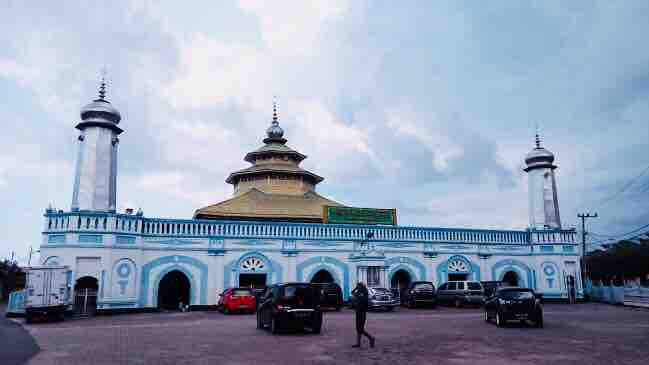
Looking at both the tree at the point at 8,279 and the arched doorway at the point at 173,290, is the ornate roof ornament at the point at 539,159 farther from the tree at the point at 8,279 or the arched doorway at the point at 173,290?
the tree at the point at 8,279

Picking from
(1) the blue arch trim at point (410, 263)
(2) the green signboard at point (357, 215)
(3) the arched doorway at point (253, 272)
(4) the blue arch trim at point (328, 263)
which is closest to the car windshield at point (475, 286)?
(1) the blue arch trim at point (410, 263)

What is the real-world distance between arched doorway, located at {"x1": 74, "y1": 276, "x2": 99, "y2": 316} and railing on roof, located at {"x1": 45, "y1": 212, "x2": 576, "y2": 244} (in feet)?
8.59

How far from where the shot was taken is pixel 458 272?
3262 centimetres

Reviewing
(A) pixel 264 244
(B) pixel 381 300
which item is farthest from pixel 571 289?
(A) pixel 264 244

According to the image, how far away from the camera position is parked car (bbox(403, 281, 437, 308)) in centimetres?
2741

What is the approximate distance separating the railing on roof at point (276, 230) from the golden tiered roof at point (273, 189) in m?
2.40

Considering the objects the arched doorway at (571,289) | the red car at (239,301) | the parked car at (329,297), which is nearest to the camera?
the red car at (239,301)

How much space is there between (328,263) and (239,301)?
292 inches

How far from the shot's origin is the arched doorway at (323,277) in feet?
98.6

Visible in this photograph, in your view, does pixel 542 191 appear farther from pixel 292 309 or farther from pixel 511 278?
pixel 292 309

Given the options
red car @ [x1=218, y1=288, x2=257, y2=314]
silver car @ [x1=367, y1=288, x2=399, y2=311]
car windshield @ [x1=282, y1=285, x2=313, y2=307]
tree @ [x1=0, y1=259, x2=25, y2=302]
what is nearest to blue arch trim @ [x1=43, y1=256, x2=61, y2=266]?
red car @ [x1=218, y1=288, x2=257, y2=314]

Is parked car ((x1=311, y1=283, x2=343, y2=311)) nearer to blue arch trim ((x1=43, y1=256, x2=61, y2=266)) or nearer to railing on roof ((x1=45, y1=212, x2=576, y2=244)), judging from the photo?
railing on roof ((x1=45, y1=212, x2=576, y2=244))

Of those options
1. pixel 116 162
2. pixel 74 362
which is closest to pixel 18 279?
pixel 116 162

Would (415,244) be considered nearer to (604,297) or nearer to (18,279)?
(604,297)
